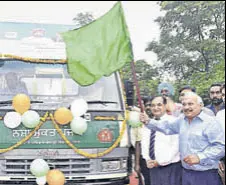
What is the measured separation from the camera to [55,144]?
5582 mm

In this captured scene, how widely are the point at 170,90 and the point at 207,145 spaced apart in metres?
2.70

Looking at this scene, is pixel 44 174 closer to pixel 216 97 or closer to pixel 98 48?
pixel 98 48

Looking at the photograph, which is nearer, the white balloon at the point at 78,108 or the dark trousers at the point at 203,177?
the dark trousers at the point at 203,177

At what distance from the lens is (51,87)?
240 inches

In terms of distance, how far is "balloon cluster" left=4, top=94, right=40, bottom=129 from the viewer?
5.45 metres

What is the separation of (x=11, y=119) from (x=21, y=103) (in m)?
0.22

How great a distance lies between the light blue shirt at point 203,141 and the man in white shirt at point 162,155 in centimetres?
47

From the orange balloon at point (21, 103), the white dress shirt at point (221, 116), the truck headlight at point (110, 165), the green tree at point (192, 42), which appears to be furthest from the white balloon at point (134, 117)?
the green tree at point (192, 42)

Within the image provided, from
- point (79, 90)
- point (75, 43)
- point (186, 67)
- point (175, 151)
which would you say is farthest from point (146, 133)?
point (186, 67)

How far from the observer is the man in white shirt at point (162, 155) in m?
5.73

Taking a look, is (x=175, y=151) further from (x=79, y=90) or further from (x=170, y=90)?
(x=170, y=90)

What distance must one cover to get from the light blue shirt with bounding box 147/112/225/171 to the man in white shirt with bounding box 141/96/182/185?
1.54 ft

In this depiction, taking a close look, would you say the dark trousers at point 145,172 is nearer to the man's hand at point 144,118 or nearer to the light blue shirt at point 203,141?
the man's hand at point 144,118

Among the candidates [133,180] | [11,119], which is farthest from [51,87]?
[133,180]
